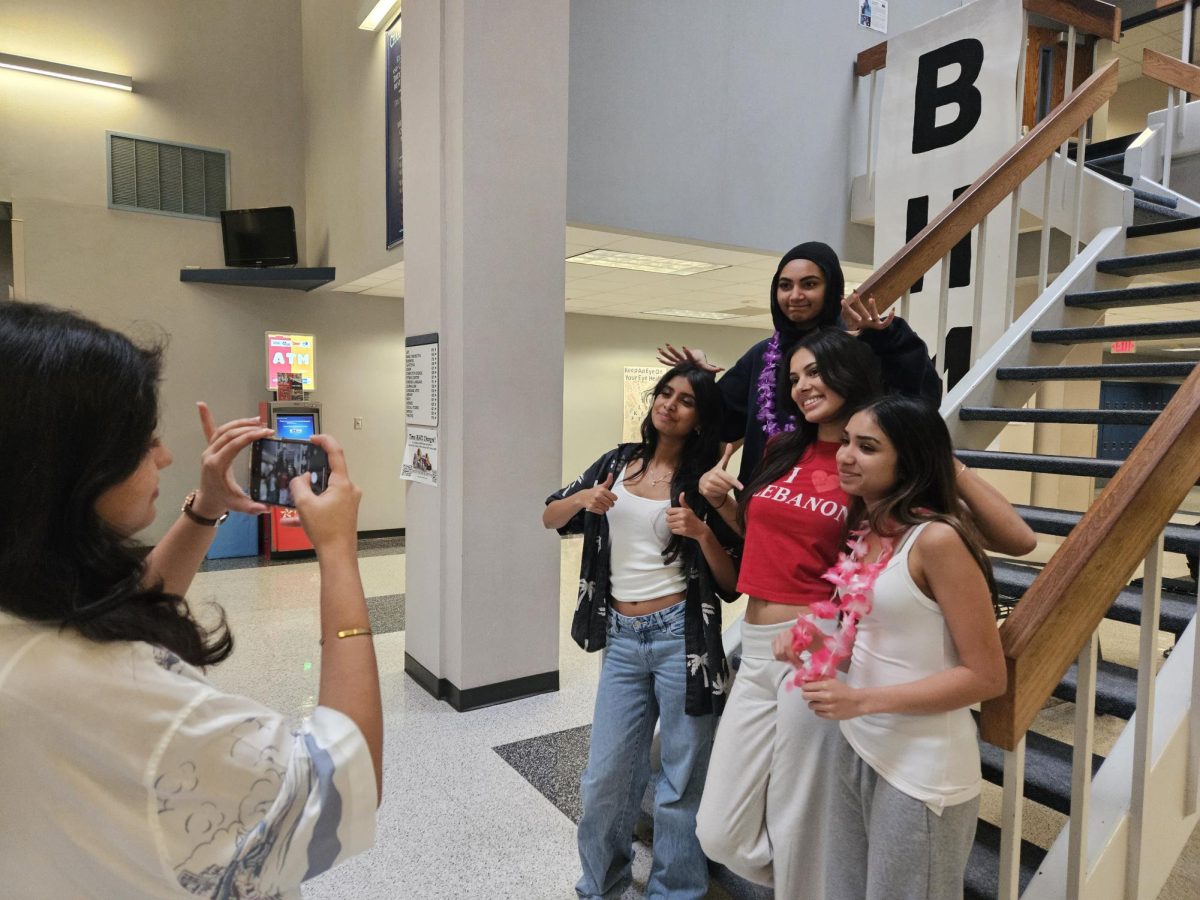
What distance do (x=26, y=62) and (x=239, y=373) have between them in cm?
318

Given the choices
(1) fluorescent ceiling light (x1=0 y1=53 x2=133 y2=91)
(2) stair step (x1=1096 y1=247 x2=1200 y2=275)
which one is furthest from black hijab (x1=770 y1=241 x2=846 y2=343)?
(1) fluorescent ceiling light (x1=0 y1=53 x2=133 y2=91)

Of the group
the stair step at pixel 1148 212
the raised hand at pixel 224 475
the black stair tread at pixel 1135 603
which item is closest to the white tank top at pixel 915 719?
the black stair tread at pixel 1135 603

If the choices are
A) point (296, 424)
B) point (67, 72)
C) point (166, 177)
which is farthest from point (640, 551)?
point (67, 72)

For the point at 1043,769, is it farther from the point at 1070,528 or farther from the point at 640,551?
the point at 640,551

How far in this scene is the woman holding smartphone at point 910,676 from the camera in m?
1.30

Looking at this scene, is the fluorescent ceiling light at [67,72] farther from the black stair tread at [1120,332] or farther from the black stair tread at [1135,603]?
the black stair tread at [1135,603]

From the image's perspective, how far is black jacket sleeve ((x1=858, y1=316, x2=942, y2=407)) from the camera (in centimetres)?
192

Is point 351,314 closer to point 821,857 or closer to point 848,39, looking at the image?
point 848,39

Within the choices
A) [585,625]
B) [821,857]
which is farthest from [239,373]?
[821,857]

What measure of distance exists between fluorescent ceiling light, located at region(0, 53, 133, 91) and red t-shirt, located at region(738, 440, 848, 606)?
809cm

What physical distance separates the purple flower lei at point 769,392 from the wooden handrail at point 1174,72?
4.18 meters

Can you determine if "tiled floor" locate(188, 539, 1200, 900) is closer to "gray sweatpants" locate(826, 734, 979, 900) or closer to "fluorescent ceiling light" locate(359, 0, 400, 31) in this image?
"gray sweatpants" locate(826, 734, 979, 900)

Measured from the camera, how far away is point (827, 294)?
196cm

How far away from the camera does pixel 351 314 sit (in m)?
8.05
